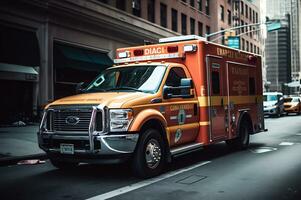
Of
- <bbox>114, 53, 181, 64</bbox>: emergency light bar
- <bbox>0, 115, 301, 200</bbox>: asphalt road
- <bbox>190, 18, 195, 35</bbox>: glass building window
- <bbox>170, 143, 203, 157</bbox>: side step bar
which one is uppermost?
<bbox>190, 18, 195, 35</bbox>: glass building window

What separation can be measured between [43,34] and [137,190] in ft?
55.9

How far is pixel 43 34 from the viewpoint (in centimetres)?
2236

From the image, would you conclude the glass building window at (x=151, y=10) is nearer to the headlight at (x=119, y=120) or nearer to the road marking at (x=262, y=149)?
the road marking at (x=262, y=149)

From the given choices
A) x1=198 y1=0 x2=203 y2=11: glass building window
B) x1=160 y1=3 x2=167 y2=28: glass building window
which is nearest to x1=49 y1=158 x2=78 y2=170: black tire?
x1=160 y1=3 x2=167 y2=28: glass building window

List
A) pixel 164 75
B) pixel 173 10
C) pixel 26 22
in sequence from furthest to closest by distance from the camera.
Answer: pixel 173 10
pixel 26 22
pixel 164 75

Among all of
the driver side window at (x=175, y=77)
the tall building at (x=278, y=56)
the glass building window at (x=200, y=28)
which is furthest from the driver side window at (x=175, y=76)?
the tall building at (x=278, y=56)

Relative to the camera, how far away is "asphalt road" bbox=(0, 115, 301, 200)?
21.6ft

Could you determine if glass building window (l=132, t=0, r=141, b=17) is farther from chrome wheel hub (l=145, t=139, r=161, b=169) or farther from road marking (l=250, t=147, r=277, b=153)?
chrome wheel hub (l=145, t=139, r=161, b=169)

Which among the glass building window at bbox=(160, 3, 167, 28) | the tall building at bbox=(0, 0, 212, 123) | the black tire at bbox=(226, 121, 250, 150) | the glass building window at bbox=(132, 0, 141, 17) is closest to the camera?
the black tire at bbox=(226, 121, 250, 150)

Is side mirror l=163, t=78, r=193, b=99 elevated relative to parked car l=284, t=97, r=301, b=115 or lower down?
elevated

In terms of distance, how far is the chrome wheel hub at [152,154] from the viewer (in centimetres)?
782

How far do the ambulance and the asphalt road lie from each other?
0.39 m

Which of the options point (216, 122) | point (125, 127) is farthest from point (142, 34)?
point (125, 127)

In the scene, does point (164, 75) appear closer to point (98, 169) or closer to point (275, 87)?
point (98, 169)
